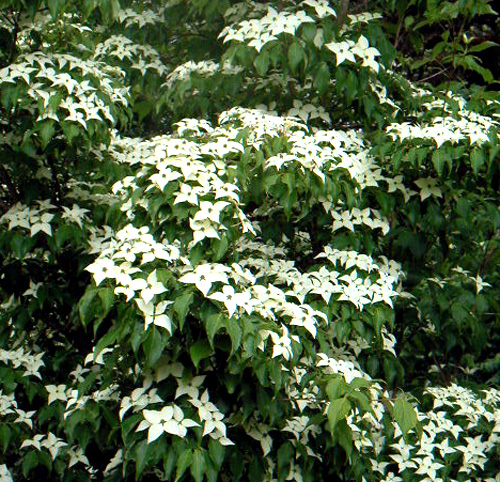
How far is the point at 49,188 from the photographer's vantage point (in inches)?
159

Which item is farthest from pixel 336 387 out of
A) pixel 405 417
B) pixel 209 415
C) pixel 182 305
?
pixel 182 305

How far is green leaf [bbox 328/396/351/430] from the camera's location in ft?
9.66

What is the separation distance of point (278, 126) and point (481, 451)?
1530 mm

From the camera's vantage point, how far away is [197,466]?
2.78 metres

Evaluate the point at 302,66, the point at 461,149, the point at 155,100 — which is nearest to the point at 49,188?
the point at 155,100

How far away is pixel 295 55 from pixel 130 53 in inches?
42.5

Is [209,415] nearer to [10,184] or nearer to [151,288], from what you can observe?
[151,288]

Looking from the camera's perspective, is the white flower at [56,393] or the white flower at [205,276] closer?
the white flower at [205,276]

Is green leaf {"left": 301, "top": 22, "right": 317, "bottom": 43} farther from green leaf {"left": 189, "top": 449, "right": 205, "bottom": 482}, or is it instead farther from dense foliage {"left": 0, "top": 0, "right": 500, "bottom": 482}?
green leaf {"left": 189, "top": 449, "right": 205, "bottom": 482}

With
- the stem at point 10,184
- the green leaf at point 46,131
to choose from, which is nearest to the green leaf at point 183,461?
the green leaf at point 46,131

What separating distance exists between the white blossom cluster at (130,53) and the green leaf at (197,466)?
2.22m

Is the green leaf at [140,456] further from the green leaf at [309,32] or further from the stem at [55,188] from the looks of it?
the green leaf at [309,32]

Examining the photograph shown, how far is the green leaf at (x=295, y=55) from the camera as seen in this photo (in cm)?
363

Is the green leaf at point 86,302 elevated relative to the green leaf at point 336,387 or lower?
elevated
